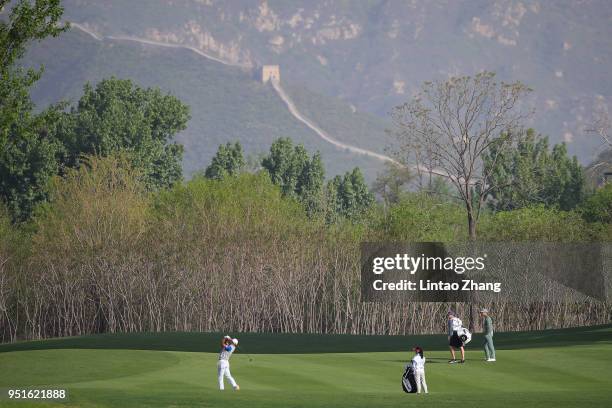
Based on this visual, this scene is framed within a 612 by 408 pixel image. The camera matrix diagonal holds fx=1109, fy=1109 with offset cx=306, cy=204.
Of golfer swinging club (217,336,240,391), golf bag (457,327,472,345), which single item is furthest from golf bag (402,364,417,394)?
golf bag (457,327,472,345)

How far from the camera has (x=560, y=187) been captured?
81.7m

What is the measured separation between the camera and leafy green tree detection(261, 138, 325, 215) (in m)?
84.6

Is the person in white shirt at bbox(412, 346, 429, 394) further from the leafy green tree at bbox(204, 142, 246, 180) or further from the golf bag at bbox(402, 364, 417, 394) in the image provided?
the leafy green tree at bbox(204, 142, 246, 180)

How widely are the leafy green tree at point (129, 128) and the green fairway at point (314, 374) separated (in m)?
39.1

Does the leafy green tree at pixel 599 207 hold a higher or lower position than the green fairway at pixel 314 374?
higher

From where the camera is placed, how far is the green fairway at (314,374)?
21.5m

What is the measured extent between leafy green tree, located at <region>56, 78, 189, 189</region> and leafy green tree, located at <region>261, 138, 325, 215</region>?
7.27m

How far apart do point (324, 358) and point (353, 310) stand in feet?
47.1

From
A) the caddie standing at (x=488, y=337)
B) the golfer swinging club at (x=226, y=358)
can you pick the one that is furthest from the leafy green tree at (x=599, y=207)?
the golfer swinging club at (x=226, y=358)

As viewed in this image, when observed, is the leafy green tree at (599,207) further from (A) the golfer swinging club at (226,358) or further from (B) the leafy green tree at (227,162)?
(A) the golfer swinging club at (226,358)

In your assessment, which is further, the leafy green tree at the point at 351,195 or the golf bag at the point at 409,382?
the leafy green tree at the point at 351,195

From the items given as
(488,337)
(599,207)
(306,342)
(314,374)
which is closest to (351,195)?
(599,207)

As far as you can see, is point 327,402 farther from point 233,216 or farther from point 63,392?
point 233,216

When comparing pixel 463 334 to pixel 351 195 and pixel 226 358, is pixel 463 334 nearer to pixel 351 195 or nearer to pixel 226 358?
pixel 226 358
